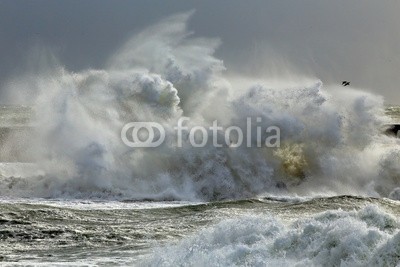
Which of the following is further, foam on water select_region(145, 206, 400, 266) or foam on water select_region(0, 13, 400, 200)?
foam on water select_region(0, 13, 400, 200)

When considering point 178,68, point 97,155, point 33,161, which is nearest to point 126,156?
point 97,155

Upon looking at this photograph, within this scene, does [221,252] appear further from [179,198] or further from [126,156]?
[126,156]

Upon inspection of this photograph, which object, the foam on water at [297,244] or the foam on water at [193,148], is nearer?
the foam on water at [297,244]

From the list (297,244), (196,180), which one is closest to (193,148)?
(196,180)

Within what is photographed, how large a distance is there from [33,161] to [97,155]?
3145 mm

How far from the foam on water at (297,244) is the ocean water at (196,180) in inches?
1.0

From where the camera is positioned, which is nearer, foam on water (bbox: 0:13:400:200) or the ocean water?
the ocean water

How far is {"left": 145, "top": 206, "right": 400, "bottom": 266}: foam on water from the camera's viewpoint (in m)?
9.18

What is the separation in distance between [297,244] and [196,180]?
38.6ft

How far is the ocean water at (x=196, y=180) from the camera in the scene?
10609 mm

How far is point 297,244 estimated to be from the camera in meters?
Answer: 10.2

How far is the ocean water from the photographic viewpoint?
10.6 metres

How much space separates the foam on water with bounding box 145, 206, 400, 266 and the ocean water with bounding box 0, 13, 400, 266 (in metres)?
0.03

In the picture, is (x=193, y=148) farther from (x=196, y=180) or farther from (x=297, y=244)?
(x=297, y=244)
